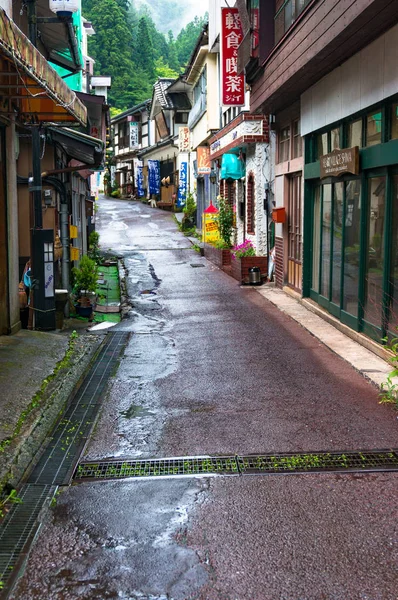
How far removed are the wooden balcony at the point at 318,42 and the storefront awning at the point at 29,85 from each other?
3.98 m

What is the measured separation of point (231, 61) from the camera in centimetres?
2048

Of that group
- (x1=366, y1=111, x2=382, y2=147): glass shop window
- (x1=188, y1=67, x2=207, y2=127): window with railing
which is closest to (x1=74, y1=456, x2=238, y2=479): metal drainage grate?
(x1=366, y1=111, x2=382, y2=147): glass shop window

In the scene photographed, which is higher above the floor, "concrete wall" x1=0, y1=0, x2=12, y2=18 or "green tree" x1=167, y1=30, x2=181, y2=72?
"green tree" x1=167, y1=30, x2=181, y2=72

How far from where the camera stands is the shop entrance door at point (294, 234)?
16078 mm

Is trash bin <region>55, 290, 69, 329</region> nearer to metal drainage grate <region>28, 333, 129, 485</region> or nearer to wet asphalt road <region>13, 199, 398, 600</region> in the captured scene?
wet asphalt road <region>13, 199, 398, 600</region>

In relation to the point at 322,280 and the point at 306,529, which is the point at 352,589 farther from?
the point at 322,280

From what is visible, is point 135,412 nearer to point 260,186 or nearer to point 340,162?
point 340,162

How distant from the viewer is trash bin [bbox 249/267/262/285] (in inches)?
740

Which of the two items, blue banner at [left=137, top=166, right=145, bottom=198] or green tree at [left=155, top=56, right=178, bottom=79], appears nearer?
blue banner at [left=137, top=166, right=145, bottom=198]

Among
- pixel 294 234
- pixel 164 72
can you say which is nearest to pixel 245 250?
pixel 294 234

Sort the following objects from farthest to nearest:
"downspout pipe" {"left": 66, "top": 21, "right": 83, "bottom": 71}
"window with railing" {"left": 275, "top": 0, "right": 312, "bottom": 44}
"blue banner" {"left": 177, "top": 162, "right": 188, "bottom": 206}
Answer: "blue banner" {"left": 177, "top": 162, "right": 188, "bottom": 206} → "downspout pipe" {"left": 66, "top": 21, "right": 83, "bottom": 71} → "window with railing" {"left": 275, "top": 0, "right": 312, "bottom": 44}

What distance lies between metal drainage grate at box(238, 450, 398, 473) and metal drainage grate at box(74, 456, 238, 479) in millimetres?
169

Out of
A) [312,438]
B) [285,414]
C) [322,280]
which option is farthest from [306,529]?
[322,280]

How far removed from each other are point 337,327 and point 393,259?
2.98 m
